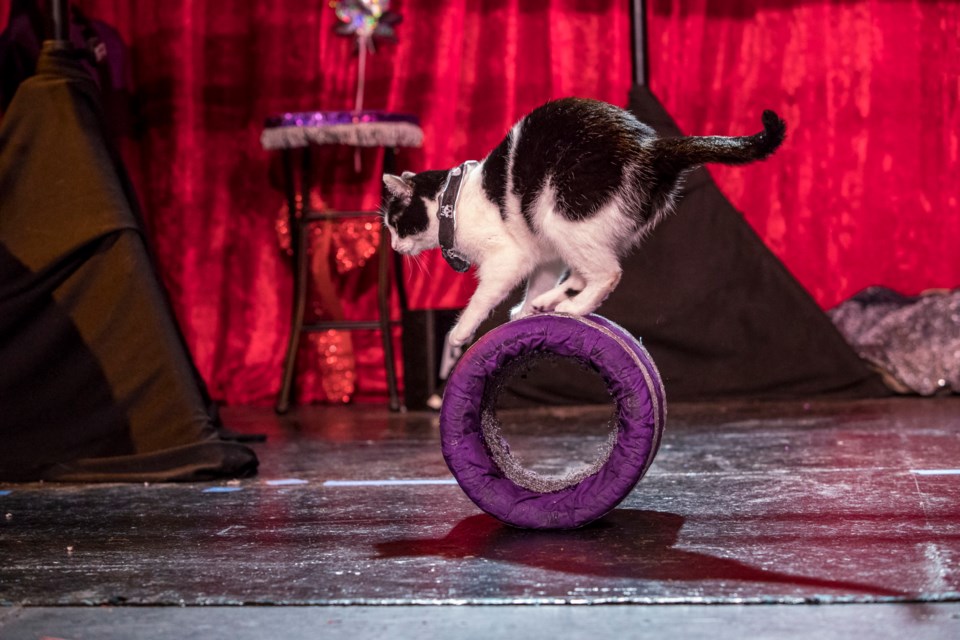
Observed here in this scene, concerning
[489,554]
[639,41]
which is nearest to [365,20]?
[639,41]

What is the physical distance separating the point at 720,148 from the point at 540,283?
17.8 inches

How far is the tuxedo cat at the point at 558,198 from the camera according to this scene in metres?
1.58

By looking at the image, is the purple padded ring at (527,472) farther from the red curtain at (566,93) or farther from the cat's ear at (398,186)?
the red curtain at (566,93)

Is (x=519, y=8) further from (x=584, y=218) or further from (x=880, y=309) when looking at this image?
(x=584, y=218)

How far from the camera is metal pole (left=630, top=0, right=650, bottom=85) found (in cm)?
378

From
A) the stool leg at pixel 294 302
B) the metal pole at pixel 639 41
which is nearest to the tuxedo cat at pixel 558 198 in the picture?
the metal pole at pixel 639 41

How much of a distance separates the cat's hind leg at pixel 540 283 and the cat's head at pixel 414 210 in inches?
7.5

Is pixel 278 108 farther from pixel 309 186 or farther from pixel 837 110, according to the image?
pixel 837 110

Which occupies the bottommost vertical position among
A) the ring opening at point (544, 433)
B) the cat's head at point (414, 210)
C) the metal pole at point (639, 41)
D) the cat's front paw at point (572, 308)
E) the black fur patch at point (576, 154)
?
the ring opening at point (544, 433)

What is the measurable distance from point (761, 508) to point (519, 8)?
3.06 m

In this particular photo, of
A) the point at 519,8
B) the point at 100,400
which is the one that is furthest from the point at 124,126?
the point at 100,400

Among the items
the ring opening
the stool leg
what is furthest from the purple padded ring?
the stool leg

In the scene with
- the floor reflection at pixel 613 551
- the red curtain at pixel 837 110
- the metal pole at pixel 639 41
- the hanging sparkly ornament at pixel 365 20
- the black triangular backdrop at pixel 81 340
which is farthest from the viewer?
the red curtain at pixel 837 110

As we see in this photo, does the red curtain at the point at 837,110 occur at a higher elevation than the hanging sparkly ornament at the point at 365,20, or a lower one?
lower
